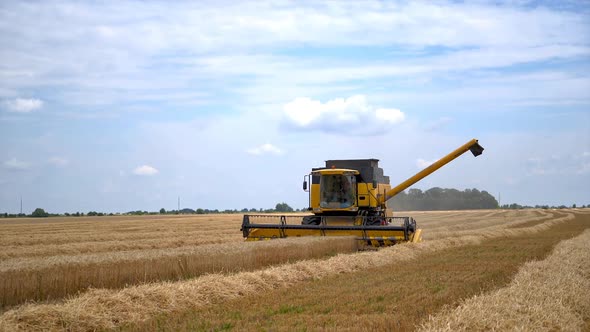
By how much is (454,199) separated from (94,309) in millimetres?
105220

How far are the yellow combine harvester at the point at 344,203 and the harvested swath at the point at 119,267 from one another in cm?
486

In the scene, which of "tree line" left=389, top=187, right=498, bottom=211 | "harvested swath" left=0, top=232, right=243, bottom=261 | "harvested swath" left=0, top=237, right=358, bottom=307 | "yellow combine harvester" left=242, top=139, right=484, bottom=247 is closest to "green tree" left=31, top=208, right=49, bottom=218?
"tree line" left=389, top=187, right=498, bottom=211

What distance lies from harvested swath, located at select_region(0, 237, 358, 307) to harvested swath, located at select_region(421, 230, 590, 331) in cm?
587

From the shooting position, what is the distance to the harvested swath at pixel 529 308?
762cm

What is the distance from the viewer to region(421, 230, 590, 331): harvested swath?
25.0ft

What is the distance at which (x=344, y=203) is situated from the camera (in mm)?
22984

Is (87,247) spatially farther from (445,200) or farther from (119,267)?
(445,200)

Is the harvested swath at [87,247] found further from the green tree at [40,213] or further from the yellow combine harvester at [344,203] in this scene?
the green tree at [40,213]

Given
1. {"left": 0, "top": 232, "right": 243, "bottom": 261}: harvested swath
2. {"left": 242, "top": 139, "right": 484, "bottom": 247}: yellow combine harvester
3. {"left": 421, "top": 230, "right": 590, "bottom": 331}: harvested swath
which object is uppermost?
{"left": 242, "top": 139, "right": 484, "bottom": 247}: yellow combine harvester

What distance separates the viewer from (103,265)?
1138 cm

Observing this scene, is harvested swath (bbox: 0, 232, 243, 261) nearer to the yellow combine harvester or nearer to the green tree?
the yellow combine harvester

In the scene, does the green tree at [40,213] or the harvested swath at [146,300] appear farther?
the green tree at [40,213]

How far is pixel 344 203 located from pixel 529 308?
14675 mm

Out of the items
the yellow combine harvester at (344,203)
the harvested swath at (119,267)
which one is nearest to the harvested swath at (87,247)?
the yellow combine harvester at (344,203)
